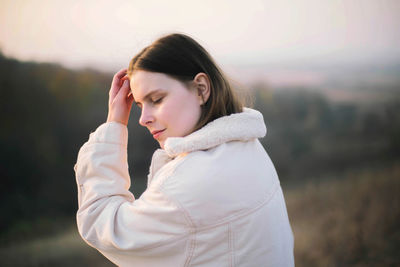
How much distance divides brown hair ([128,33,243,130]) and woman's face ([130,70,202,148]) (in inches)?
0.7

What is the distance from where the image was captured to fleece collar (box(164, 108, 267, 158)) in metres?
0.79

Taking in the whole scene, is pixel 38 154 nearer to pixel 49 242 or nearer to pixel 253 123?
pixel 49 242

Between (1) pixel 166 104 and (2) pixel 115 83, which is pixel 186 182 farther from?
(2) pixel 115 83

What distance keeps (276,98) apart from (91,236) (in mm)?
2217

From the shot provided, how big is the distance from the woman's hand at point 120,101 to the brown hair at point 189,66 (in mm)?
74

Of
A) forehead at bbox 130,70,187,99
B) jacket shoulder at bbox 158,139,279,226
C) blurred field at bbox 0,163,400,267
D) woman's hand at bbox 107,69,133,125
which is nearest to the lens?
jacket shoulder at bbox 158,139,279,226

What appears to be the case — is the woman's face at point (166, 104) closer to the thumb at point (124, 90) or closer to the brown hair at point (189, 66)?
the brown hair at point (189, 66)

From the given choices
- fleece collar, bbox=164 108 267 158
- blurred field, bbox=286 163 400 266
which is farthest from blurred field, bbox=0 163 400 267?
fleece collar, bbox=164 108 267 158

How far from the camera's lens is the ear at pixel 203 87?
90cm

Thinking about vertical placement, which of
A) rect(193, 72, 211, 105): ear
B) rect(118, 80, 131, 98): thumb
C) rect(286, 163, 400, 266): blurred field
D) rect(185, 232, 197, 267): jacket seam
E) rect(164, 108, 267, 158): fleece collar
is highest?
rect(193, 72, 211, 105): ear

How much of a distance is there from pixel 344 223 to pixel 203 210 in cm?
236

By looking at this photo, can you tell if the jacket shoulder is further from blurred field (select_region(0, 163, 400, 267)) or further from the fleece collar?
blurred field (select_region(0, 163, 400, 267))

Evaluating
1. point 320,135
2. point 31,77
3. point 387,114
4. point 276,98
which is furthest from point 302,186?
point 31,77

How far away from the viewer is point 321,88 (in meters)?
2.91
